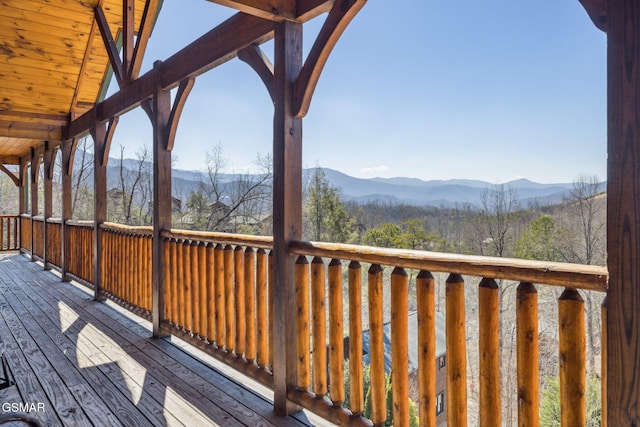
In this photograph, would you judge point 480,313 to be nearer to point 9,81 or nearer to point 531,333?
point 531,333

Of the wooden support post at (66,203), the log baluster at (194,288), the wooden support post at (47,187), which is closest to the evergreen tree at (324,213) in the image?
the wooden support post at (47,187)

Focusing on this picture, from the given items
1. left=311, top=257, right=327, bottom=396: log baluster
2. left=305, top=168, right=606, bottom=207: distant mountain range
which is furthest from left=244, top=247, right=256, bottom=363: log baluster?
left=305, top=168, right=606, bottom=207: distant mountain range

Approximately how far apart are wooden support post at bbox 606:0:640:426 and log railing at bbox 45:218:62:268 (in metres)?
7.86

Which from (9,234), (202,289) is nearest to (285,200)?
(202,289)

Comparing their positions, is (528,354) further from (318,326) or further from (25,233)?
(25,233)

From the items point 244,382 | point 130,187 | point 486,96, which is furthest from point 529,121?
point 244,382

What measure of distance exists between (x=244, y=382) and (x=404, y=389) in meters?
1.34

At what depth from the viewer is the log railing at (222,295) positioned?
263 cm

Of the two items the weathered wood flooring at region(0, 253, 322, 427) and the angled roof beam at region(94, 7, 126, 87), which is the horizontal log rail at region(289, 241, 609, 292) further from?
the angled roof beam at region(94, 7, 126, 87)

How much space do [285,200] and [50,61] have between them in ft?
18.0

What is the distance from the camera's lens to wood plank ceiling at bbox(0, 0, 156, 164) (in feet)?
17.3

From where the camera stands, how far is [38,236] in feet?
28.2

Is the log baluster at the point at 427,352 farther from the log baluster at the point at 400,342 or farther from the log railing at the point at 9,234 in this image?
the log railing at the point at 9,234

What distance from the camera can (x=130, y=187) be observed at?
21500 mm
